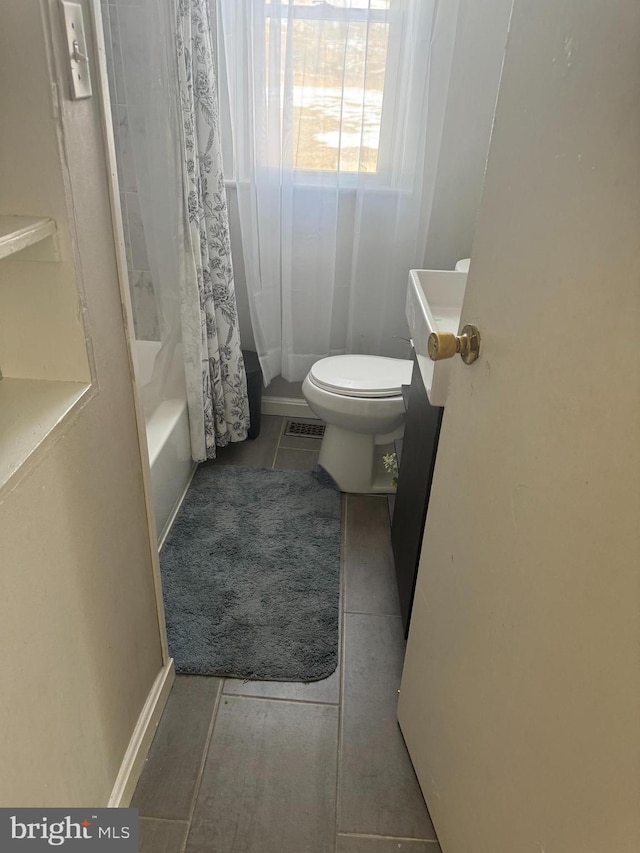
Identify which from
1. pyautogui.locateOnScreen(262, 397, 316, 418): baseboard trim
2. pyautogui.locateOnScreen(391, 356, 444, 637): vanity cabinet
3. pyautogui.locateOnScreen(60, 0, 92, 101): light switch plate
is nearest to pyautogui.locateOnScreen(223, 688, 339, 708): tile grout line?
pyautogui.locateOnScreen(391, 356, 444, 637): vanity cabinet

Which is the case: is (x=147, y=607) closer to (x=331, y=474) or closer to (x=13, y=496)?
(x=13, y=496)

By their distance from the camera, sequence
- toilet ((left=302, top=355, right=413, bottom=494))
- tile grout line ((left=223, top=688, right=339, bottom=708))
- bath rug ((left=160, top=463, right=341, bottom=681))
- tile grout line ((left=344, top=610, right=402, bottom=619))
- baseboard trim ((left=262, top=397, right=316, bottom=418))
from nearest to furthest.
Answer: tile grout line ((left=223, top=688, right=339, bottom=708)) < bath rug ((left=160, top=463, right=341, bottom=681)) < tile grout line ((left=344, top=610, right=402, bottom=619)) < toilet ((left=302, top=355, right=413, bottom=494)) < baseboard trim ((left=262, top=397, right=316, bottom=418))

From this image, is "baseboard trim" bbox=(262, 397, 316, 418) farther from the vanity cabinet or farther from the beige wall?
the beige wall

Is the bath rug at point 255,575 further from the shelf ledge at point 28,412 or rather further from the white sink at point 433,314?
the shelf ledge at point 28,412

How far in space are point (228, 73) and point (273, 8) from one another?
0.83 feet

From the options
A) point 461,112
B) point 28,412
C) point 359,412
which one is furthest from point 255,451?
point 28,412

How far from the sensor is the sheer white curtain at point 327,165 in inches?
80.8

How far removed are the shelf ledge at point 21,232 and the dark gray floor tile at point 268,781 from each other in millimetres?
1166

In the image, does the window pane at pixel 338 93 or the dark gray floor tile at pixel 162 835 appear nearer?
the dark gray floor tile at pixel 162 835

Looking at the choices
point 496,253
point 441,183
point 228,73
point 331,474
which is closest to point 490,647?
point 496,253

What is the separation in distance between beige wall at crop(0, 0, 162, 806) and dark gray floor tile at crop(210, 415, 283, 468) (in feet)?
4.05

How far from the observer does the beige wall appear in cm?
80

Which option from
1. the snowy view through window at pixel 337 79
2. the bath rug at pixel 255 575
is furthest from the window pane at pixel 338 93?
the bath rug at pixel 255 575

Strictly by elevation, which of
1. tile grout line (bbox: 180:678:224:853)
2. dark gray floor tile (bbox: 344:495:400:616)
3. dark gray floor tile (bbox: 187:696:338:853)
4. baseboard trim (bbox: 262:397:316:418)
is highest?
baseboard trim (bbox: 262:397:316:418)
